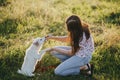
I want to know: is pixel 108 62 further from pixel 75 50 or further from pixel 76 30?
pixel 76 30

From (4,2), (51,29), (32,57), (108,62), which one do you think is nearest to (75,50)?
(32,57)

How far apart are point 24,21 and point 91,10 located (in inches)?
104

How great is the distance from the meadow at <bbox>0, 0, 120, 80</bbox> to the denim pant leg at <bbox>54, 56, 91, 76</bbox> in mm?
102

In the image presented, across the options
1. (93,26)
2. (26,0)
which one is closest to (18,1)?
(26,0)

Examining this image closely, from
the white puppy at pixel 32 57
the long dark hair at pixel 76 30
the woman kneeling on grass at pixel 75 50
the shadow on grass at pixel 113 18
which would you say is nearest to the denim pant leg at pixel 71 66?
the woman kneeling on grass at pixel 75 50

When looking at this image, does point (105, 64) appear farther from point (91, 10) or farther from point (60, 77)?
point (91, 10)

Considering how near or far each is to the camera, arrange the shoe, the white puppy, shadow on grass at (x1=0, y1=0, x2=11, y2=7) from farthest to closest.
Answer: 1. shadow on grass at (x1=0, y1=0, x2=11, y2=7)
2. the shoe
3. the white puppy

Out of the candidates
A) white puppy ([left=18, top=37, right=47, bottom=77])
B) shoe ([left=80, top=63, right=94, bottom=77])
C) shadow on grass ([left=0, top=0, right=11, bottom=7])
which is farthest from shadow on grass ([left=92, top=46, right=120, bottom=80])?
shadow on grass ([left=0, top=0, right=11, bottom=7])

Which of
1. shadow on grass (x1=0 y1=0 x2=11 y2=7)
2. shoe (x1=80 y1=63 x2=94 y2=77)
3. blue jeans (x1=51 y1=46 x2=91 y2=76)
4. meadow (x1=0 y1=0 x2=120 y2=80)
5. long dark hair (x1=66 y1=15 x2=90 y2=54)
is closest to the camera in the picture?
long dark hair (x1=66 y1=15 x2=90 y2=54)

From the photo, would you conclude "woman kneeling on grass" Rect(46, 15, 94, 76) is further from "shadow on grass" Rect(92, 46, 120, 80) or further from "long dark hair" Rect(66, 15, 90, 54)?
"shadow on grass" Rect(92, 46, 120, 80)

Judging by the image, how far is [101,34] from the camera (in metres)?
9.27

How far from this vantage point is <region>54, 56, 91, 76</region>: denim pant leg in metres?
7.07

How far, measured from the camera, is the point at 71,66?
709cm

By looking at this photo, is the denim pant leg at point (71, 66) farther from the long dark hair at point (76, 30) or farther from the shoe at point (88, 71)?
the long dark hair at point (76, 30)
